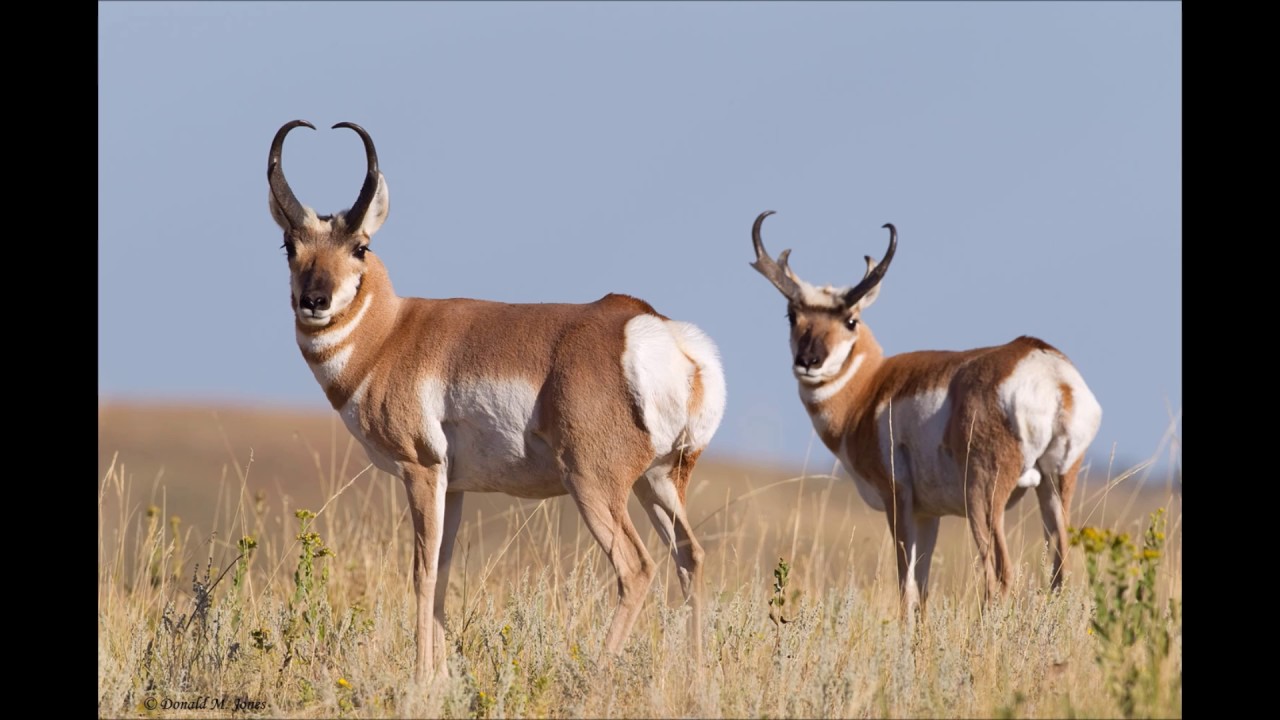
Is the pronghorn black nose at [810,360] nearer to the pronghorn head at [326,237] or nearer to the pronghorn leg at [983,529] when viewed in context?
the pronghorn leg at [983,529]

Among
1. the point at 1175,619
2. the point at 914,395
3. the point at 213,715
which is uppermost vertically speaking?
the point at 914,395

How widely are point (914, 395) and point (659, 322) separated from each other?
141 inches

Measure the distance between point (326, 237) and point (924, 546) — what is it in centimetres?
574

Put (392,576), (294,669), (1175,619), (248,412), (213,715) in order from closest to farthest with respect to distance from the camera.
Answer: (1175,619) < (213,715) < (294,669) < (392,576) < (248,412)

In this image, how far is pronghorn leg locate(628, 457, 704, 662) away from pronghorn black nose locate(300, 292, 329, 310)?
7.24 ft

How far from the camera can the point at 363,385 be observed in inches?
303

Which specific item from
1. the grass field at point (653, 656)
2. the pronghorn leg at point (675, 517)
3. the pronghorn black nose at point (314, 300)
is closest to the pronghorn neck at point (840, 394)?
the grass field at point (653, 656)

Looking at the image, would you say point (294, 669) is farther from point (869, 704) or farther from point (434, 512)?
point (869, 704)

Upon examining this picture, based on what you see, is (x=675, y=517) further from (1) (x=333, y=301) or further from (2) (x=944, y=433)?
(2) (x=944, y=433)

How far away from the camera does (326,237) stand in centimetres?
796

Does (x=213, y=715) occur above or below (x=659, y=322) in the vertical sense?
below

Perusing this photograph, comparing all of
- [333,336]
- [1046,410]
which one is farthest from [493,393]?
[1046,410]

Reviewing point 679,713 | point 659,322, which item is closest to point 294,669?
point 679,713

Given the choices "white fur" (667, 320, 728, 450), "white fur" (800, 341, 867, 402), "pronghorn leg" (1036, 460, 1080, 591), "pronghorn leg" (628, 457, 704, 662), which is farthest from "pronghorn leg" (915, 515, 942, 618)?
"white fur" (667, 320, 728, 450)
